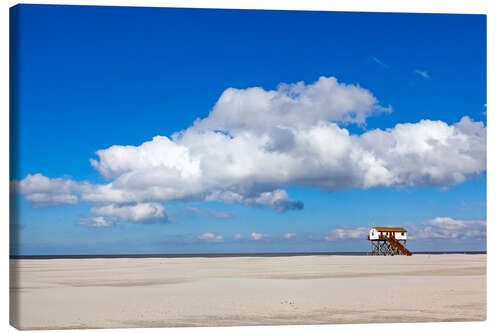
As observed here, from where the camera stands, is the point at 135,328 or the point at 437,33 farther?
the point at 437,33

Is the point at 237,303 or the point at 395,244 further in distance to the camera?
the point at 395,244

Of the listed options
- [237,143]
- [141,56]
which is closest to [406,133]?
[237,143]

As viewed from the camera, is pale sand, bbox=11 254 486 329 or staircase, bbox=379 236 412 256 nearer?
pale sand, bbox=11 254 486 329

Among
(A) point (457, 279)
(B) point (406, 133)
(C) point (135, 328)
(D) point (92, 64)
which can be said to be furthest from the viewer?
(A) point (457, 279)

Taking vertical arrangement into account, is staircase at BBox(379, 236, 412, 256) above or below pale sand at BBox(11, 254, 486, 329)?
below

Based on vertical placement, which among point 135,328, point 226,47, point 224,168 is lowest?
point 135,328

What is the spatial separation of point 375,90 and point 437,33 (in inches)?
95.9

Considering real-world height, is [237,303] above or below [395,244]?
above

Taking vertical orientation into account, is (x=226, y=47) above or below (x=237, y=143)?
above

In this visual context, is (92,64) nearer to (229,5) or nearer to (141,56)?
(141,56)

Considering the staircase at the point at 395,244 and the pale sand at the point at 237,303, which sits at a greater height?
the pale sand at the point at 237,303

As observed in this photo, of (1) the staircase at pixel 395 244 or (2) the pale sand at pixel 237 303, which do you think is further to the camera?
(1) the staircase at pixel 395 244

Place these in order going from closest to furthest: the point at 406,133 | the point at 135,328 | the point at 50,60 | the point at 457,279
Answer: the point at 135,328
the point at 50,60
the point at 406,133
the point at 457,279

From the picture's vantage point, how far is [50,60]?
15.5m
